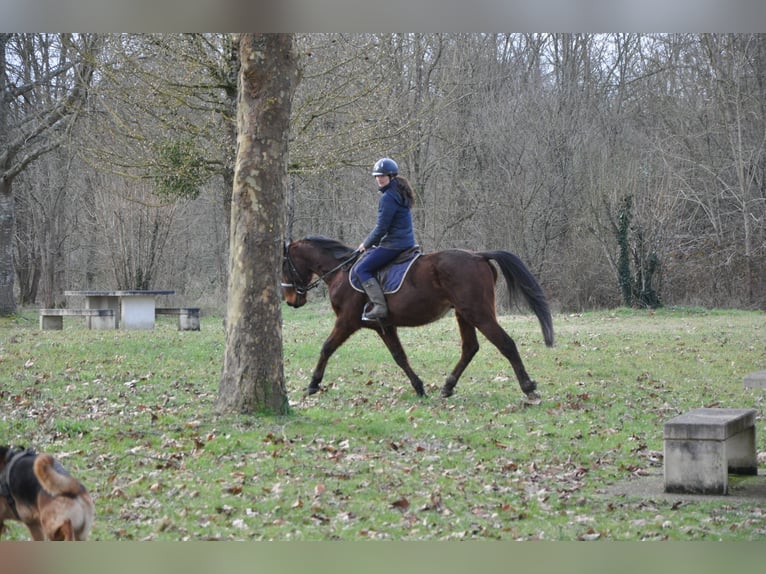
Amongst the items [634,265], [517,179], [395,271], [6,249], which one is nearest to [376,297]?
[395,271]

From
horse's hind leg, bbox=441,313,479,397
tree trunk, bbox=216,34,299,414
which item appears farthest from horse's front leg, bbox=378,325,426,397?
tree trunk, bbox=216,34,299,414

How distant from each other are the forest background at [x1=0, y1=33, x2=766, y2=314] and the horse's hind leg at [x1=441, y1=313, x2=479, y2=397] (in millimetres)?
9945

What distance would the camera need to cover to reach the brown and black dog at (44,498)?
15.0 feet

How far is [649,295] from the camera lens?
2314cm

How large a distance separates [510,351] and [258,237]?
3.02 meters

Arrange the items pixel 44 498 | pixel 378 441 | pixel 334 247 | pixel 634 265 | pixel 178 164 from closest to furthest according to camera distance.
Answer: pixel 44 498
pixel 378 441
pixel 334 247
pixel 178 164
pixel 634 265

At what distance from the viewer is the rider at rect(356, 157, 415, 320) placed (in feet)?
33.1

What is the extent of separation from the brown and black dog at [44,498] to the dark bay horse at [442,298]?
5.64 metres

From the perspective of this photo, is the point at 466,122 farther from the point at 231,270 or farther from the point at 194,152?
the point at 231,270

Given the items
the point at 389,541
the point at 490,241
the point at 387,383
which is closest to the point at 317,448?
the point at 389,541

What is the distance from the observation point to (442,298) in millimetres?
10367

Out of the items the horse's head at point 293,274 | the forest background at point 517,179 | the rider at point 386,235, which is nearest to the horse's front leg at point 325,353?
the rider at point 386,235

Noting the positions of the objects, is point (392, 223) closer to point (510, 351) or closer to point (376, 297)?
point (376, 297)

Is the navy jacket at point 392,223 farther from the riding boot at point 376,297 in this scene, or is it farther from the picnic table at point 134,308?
the picnic table at point 134,308
